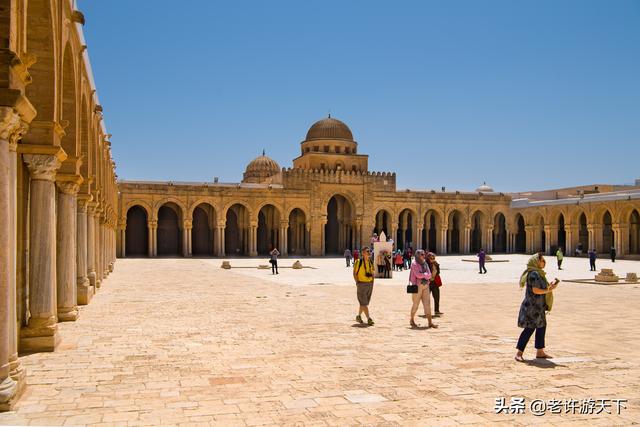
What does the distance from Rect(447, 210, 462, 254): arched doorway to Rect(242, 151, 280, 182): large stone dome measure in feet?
52.0

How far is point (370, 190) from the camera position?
4522 centimetres

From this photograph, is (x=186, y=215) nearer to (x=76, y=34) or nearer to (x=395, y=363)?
(x=76, y=34)

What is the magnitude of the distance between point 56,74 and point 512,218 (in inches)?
1810

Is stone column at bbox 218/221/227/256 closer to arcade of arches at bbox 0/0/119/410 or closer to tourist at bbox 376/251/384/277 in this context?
tourist at bbox 376/251/384/277

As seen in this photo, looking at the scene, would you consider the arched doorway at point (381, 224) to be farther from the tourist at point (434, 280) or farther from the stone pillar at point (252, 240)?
the tourist at point (434, 280)

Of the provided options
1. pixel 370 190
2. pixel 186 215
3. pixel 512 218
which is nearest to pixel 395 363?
pixel 186 215

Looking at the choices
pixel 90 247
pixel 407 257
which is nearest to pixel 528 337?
pixel 90 247

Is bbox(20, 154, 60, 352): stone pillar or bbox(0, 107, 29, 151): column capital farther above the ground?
bbox(0, 107, 29, 151): column capital

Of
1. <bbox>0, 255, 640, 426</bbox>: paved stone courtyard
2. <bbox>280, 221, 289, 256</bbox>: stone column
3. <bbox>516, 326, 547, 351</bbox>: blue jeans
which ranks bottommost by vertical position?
<bbox>0, 255, 640, 426</bbox>: paved stone courtyard

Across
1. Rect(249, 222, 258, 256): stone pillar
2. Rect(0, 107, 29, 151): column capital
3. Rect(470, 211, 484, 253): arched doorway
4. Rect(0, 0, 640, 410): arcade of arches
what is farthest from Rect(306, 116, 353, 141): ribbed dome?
Rect(0, 107, 29, 151): column capital

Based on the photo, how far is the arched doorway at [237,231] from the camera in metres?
43.7

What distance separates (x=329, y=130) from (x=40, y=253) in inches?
1668

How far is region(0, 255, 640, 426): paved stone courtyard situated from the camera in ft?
17.5

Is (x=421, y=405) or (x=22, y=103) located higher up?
(x=22, y=103)
